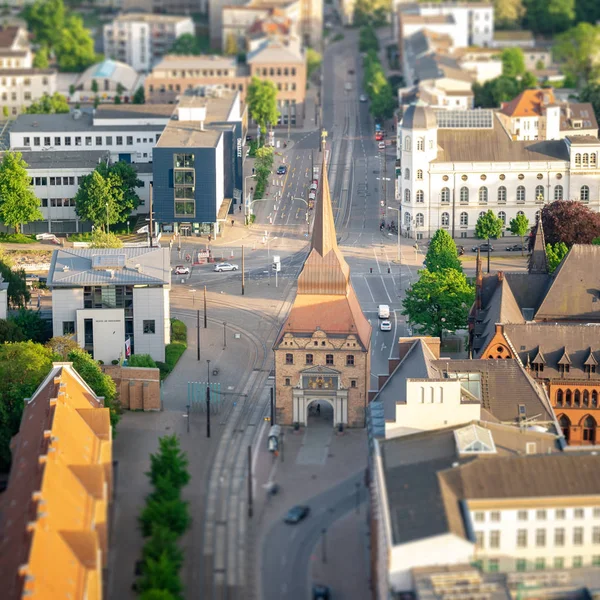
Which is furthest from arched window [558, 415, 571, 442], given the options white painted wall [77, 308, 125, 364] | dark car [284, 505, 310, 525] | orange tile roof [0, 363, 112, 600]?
white painted wall [77, 308, 125, 364]

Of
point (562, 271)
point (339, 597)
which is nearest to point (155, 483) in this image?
point (339, 597)

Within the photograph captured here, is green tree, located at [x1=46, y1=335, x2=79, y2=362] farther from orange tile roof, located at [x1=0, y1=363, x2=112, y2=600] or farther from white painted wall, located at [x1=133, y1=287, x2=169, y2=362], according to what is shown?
orange tile roof, located at [x1=0, y1=363, x2=112, y2=600]

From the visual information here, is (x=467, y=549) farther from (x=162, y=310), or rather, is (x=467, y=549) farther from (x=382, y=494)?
(x=162, y=310)

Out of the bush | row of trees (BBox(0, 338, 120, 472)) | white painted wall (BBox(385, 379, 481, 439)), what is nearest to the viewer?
white painted wall (BBox(385, 379, 481, 439))

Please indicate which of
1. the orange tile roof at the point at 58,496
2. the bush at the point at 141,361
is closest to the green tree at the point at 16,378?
the orange tile roof at the point at 58,496

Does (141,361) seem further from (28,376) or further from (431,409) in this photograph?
(431,409)

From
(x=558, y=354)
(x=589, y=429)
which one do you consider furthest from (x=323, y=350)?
(x=589, y=429)

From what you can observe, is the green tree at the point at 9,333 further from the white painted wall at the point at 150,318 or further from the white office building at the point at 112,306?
the white painted wall at the point at 150,318
